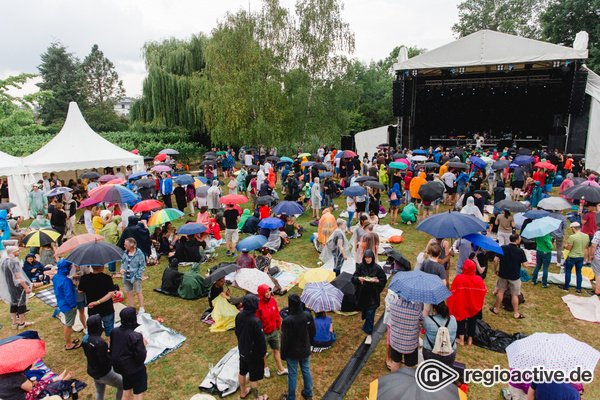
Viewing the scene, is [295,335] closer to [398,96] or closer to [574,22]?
[398,96]

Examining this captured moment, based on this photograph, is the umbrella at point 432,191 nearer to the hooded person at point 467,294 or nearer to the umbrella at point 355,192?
the umbrella at point 355,192

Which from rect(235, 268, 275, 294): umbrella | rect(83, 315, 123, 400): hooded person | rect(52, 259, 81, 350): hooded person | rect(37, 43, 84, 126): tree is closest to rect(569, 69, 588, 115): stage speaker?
rect(235, 268, 275, 294): umbrella

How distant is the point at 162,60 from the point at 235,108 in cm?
976

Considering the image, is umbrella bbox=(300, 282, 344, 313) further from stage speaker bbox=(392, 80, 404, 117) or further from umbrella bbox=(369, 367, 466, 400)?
stage speaker bbox=(392, 80, 404, 117)

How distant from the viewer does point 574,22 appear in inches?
1216

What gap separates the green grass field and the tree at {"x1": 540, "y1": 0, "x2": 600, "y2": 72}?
98.8ft

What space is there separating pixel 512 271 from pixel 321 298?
11.8ft

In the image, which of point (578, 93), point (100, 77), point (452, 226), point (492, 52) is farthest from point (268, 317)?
point (100, 77)

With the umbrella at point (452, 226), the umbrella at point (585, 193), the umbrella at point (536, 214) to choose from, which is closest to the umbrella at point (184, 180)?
the umbrella at point (452, 226)

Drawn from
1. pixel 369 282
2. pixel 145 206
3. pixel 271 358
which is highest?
pixel 145 206

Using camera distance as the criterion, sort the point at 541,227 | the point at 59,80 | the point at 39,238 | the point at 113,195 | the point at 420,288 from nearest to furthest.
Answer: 1. the point at 420,288
2. the point at 541,227
3. the point at 39,238
4. the point at 113,195
5. the point at 59,80

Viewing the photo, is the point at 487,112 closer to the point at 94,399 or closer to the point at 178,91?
the point at 178,91

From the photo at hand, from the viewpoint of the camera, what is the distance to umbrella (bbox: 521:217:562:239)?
24.3 ft

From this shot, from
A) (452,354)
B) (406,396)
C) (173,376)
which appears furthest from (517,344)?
(173,376)
